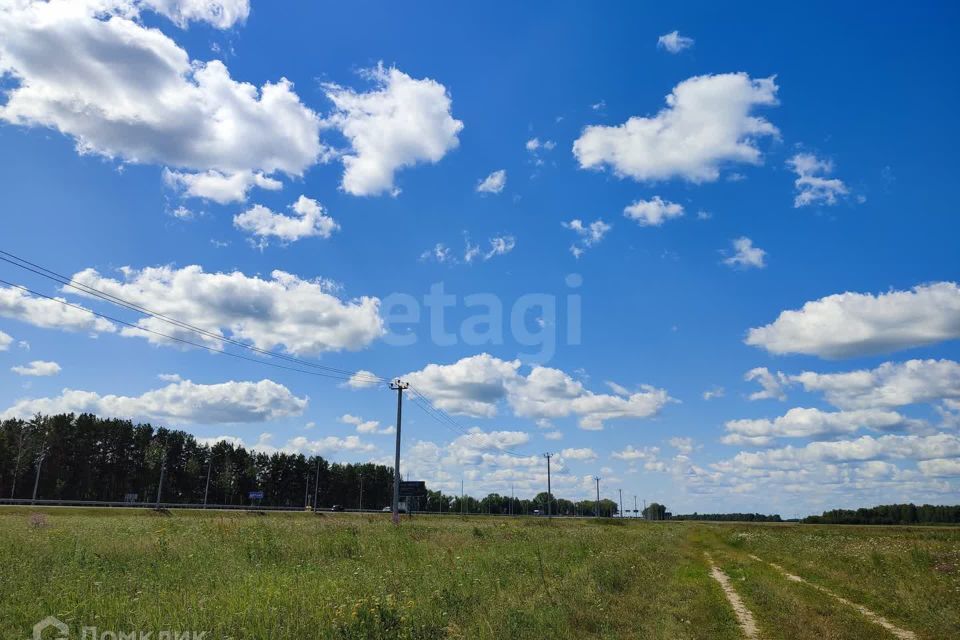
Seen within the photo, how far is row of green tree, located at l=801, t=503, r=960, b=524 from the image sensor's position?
509ft

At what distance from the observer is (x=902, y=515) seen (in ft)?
533

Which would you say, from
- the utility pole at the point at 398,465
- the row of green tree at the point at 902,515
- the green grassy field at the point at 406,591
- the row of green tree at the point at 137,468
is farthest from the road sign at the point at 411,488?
the row of green tree at the point at 902,515

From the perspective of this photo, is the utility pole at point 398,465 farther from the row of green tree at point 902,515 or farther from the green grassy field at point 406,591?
the row of green tree at point 902,515

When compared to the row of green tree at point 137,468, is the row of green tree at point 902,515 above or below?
below

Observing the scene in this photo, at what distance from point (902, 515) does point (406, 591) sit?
20026 cm

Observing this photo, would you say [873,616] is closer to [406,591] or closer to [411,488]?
[406,591]

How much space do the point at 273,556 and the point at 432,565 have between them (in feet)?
18.3

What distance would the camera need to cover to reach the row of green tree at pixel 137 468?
9650cm

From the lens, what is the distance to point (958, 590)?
56.4ft

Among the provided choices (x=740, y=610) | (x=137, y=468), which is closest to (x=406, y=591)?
(x=740, y=610)

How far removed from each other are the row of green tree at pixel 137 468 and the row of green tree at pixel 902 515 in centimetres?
14173

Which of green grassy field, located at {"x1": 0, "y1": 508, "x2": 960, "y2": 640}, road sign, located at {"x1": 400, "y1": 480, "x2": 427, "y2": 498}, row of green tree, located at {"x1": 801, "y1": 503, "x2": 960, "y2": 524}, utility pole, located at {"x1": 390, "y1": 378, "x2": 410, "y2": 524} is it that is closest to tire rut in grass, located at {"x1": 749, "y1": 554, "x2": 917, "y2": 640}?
green grassy field, located at {"x1": 0, "y1": 508, "x2": 960, "y2": 640}

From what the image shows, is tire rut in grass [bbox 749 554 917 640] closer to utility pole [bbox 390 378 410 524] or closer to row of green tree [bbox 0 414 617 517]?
utility pole [bbox 390 378 410 524]

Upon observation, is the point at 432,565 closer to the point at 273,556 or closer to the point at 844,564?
the point at 273,556
